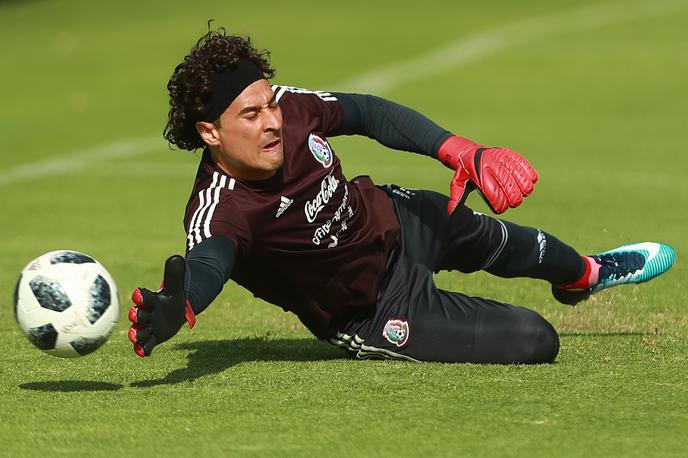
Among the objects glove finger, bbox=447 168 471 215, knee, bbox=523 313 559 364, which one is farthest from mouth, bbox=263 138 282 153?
knee, bbox=523 313 559 364

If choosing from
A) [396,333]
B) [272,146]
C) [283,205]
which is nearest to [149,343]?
[283,205]

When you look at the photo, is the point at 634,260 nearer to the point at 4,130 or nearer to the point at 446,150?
the point at 446,150

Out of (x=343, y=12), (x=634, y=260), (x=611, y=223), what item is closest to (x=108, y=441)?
(x=634, y=260)

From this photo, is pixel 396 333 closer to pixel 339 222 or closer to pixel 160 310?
pixel 339 222

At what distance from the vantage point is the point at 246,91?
6.69 meters

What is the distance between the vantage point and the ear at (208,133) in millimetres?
→ 6684

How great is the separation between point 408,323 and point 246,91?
139 cm

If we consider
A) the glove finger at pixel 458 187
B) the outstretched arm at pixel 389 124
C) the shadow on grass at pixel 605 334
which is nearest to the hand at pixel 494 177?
the glove finger at pixel 458 187

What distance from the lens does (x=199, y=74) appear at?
21.8 ft

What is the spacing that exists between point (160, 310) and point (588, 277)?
283cm

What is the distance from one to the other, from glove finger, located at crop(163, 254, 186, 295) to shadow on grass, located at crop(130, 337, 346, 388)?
0.89 metres

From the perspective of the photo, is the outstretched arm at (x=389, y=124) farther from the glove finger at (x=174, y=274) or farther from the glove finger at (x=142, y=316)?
the glove finger at (x=142, y=316)

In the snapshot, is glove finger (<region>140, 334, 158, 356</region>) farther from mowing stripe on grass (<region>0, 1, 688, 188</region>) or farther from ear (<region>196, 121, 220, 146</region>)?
mowing stripe on grass (<region>0, 1, 688, 188</region>)

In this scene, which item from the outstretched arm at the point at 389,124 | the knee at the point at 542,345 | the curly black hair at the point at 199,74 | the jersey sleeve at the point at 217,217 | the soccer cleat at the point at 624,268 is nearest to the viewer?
the jersey sleeve at the point at 217,217
